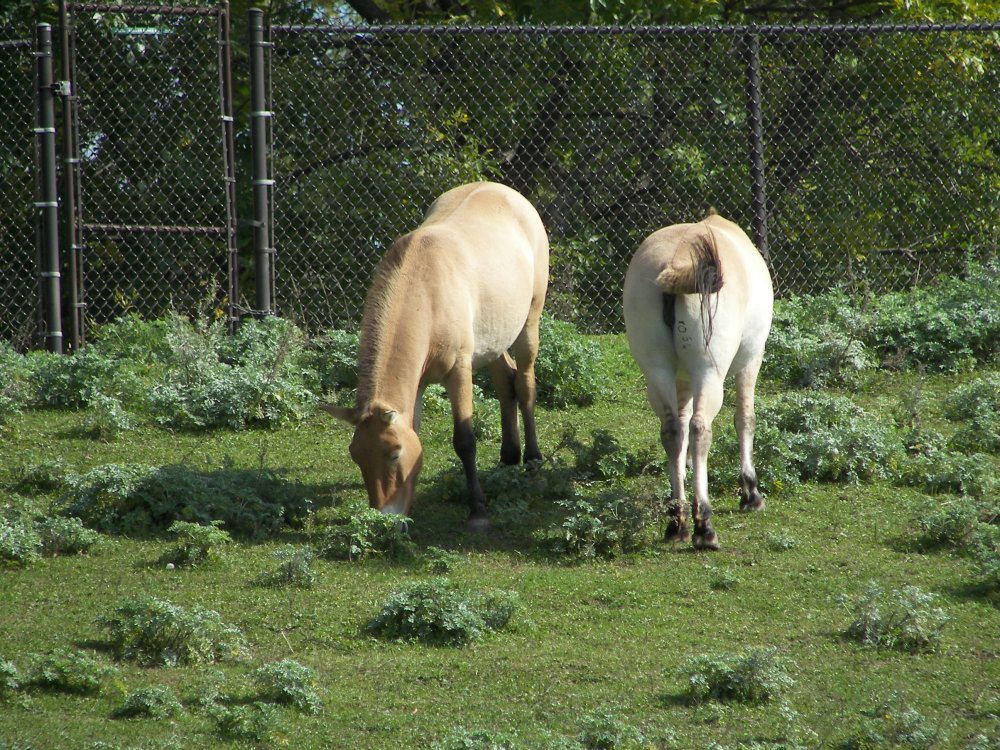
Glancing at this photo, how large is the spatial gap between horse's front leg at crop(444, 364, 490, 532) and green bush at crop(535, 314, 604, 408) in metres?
2.48

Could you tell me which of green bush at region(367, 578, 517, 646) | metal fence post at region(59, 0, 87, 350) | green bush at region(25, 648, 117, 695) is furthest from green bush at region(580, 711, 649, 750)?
metal fence post at region(59, 0, 87, 350)

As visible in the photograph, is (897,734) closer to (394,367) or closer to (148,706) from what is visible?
(148,706)

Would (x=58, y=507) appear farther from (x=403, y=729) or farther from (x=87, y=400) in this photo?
(x=403, y=729)

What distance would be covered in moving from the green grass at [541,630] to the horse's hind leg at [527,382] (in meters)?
0.87

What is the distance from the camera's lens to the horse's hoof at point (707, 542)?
662 centimetres

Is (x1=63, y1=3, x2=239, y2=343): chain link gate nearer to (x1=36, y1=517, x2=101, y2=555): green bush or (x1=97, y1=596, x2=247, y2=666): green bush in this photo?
(x1=36, y1=517, x2=101, y2=555): green bush

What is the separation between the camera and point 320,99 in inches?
451

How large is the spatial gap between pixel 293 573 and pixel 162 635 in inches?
41.9

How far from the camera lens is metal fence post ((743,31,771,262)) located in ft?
36.5

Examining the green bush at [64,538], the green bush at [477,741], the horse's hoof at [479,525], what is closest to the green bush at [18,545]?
the green bush at [64,538]

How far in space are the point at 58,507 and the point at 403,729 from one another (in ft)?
10.6

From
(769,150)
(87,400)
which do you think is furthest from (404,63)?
(87,400)

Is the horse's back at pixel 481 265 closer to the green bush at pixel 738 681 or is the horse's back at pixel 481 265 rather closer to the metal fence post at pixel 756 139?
the green bush at pixel 738 681

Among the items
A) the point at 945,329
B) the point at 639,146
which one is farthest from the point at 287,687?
the point at 639,146
